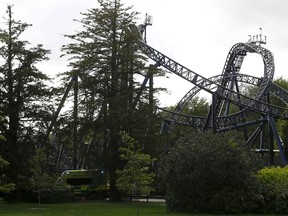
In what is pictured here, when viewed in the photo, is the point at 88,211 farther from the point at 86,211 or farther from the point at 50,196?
the point at 50,196

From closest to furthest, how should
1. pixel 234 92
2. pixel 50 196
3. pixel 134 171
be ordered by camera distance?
pixel 134 171 < pixel 50 196 < pixel 234 92

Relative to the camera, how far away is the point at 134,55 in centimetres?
4150

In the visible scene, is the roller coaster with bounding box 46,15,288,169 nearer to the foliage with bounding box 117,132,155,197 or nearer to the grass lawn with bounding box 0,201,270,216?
the grass lawn with bounding box 0,201,270,216

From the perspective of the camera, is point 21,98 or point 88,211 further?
point 21,98

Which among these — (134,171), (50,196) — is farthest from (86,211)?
(50,196)

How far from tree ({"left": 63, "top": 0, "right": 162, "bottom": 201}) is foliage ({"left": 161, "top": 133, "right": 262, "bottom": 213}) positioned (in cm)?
1098

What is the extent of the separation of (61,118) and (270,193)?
19363 mm

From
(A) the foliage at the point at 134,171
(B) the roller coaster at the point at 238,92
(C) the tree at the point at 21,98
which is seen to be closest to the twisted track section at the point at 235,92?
(B) the roller coaster at the point at 238,92

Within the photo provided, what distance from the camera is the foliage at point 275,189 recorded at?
90.0 ft

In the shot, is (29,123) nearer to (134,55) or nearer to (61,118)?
(61,118)

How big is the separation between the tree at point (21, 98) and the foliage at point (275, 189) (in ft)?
55.2

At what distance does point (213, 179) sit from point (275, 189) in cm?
346

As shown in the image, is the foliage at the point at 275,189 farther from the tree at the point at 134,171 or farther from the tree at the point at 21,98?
the tree at the point at 21,98

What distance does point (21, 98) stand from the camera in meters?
38.5
